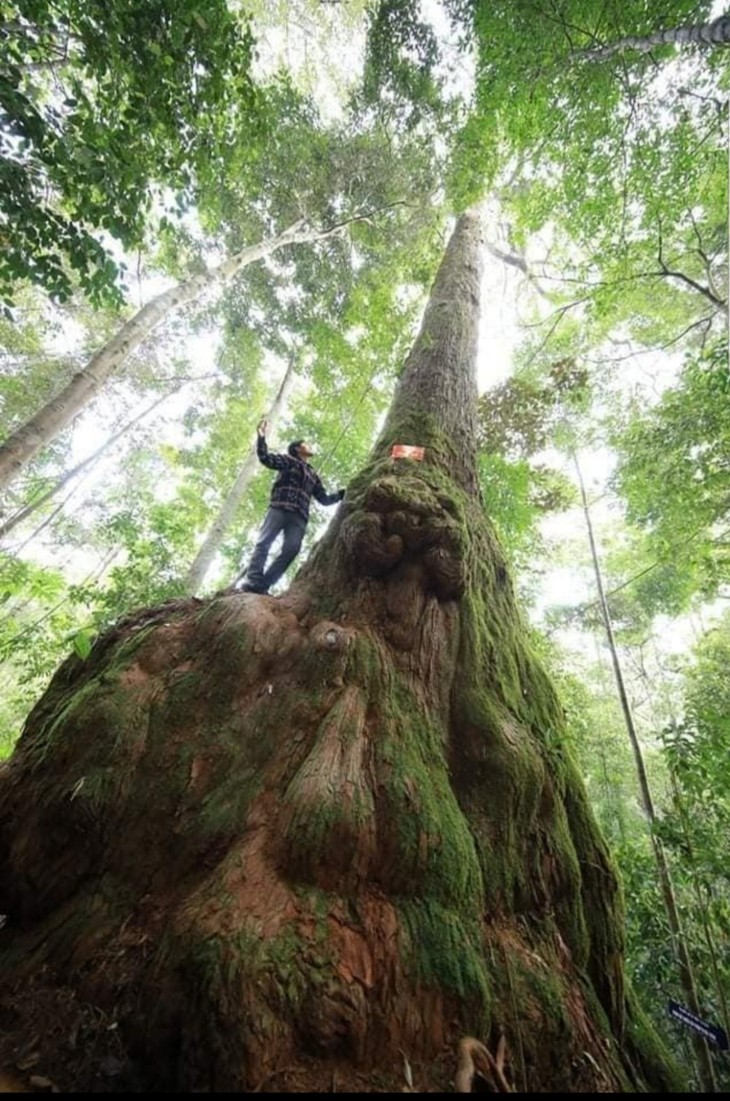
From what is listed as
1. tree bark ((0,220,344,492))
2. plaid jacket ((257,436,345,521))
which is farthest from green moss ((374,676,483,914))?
tree bark ((0,220,344,492))

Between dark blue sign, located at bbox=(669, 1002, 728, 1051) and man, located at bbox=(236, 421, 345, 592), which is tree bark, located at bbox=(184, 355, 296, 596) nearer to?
man, located at bbox=(236, 421, 345, 592)

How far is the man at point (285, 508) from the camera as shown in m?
4.20

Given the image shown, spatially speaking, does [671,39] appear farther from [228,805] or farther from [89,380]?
[228,805]

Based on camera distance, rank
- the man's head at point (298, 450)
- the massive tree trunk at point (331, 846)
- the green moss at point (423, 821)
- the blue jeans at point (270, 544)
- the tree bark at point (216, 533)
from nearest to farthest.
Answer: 1. the massive tree trunk at point (331, 846)
2. the green moss at point (423, 821)
3. the blue jeans at point (270, 544)
4. the man's head at point (298, 450)
5. the tree bark at point (216, 533)

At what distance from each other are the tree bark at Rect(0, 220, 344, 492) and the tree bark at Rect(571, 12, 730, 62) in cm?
533

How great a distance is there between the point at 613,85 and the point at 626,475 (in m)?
4.45

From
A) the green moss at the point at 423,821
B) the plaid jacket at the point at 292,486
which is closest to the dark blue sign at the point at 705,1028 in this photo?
the green moss at the point at 423,821

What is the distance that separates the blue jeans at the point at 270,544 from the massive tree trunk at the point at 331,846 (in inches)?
53.7

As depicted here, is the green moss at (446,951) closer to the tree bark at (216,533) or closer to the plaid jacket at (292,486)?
the plaid jacket at (292,486)

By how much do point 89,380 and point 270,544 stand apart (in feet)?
9.39

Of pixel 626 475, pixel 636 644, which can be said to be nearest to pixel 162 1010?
pixel 626 475

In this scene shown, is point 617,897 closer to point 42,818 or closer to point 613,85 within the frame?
point 42,818

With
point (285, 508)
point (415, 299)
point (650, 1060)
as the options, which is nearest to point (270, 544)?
point (285, 508)

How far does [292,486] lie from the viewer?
4.53m
